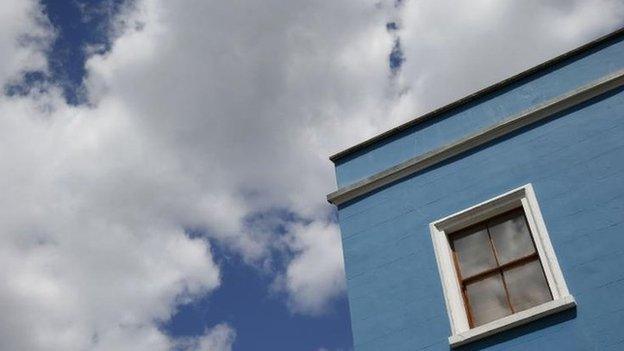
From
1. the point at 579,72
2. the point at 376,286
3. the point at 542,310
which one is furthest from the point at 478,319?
the point at 579,72

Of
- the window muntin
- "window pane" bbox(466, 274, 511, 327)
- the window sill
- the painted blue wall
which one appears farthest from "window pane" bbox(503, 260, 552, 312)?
the painted blue wall

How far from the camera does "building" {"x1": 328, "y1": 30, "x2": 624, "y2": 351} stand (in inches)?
288

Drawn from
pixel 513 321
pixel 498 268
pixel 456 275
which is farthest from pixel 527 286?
pixel 456 275

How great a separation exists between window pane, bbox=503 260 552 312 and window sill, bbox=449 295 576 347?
0.30 meters

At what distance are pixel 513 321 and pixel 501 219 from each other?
5.19ft

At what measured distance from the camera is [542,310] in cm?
720

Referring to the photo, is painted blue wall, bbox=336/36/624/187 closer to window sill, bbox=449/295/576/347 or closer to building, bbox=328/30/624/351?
building, bbox=328/30/624/351

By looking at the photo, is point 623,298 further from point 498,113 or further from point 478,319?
point 498,113

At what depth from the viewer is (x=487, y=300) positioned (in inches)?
313

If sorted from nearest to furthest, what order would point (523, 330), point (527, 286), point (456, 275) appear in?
point (523, 330), point (527, 286), point (456, 275)

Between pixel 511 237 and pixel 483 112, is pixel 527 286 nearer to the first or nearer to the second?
pixel 511 237

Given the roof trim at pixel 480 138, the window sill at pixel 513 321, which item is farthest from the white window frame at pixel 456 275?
the roof trim at pixel 480 138

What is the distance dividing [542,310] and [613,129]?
8.39 ft

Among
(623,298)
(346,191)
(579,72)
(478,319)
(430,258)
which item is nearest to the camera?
(623,298)
